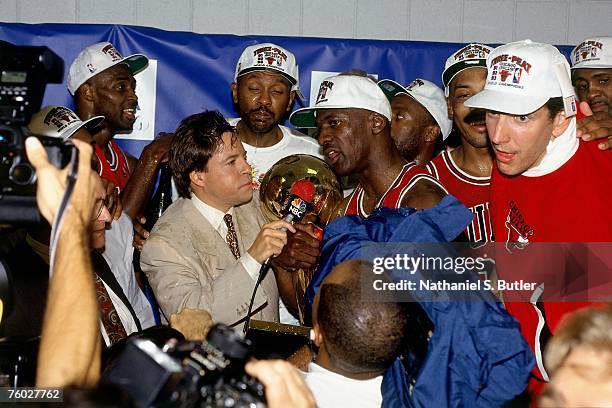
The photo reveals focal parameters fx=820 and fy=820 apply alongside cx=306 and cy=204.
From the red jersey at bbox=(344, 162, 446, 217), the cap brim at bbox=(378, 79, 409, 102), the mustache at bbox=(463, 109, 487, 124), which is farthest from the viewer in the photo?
the cap brim at bbox=(378, 79, 409, 102)

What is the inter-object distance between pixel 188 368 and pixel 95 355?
0.42m

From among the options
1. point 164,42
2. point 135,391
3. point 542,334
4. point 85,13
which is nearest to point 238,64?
point 164,42

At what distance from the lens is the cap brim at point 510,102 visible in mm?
3037

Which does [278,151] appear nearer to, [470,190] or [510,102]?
[470,190]

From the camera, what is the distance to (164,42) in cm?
502

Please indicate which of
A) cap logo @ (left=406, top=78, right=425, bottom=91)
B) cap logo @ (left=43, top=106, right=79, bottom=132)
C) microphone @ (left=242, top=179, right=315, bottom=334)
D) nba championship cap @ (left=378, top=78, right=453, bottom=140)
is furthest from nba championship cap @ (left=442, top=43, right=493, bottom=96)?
cap logo @ (left=43, top=106, right=79, bottom=132)

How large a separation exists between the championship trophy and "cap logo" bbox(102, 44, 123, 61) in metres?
1.37

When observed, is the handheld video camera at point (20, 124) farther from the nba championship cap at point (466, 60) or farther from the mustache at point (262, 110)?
the nba championship cap at point (466, 60)

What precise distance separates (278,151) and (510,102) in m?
1.77

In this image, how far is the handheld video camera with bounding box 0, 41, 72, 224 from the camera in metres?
1.78

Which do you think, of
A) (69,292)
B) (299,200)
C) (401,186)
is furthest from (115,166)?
(69,292)

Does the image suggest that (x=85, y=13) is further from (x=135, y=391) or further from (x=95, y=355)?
(x=135, y=391)

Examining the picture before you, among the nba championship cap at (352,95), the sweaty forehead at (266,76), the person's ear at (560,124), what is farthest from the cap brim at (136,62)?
the person's ear at (560,124)

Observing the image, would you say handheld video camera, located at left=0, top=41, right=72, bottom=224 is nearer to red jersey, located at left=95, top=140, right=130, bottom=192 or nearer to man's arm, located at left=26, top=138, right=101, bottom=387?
man's arm, located at left=26, top=138, right=101, bottom=387
